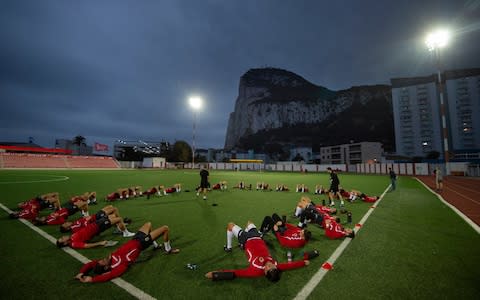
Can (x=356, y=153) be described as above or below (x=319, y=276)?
above

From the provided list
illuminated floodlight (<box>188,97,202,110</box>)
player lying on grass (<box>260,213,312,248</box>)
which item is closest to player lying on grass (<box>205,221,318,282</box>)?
player lying on grass (<box>260,213,312,248</box>)

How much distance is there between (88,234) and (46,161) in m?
76.5

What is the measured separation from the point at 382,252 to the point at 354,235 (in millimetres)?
1081

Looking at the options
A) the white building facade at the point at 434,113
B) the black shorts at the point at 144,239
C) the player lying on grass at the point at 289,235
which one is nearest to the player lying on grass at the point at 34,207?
the black shorts at the point at 144,239

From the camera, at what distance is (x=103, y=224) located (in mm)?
6230

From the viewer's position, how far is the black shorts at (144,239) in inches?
184

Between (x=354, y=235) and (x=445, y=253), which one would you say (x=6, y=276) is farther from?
(x=445, y=253)

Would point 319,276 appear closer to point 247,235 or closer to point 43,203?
point 247,235

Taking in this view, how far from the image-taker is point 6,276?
418cm

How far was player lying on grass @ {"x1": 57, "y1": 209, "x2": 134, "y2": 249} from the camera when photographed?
5.43 m

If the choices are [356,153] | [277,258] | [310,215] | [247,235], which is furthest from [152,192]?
[356,153]

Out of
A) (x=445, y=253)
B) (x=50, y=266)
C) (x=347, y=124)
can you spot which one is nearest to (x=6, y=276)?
(x=50, y=266)

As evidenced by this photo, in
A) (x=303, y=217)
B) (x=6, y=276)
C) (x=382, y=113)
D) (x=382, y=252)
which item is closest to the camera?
(x=6, y=276)

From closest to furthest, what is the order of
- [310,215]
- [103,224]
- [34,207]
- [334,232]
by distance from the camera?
[103,224]
[334,232]
[310,215]
[34,207]
